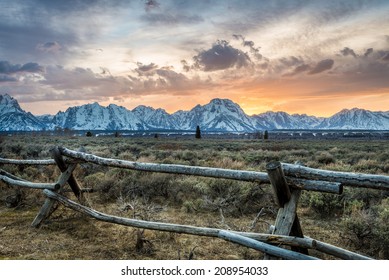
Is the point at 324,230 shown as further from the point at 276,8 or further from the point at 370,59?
the point at 276,8

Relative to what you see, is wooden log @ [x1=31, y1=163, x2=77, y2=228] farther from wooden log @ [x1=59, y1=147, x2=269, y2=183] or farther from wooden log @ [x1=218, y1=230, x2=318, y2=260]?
wooden log @ [x1=218, y1=230, x2=318, y2=260]

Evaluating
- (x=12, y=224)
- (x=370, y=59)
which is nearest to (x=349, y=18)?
(x=370, y=59)

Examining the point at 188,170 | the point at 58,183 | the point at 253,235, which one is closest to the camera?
the point at 253,235

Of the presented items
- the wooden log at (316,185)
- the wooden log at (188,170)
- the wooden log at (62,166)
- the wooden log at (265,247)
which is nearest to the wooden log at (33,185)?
the wooden log at (62,166)

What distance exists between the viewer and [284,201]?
336 centimetres

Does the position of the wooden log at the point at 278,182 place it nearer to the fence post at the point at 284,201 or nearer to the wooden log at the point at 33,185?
the fence post at the point at 284,201

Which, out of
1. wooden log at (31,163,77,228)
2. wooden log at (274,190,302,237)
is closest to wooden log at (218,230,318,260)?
wooden log at (274,190,302,237)

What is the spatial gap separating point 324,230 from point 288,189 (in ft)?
A: 9.55

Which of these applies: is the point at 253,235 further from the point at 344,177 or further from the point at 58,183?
the point at 58,183

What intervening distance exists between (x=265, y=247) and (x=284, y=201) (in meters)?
0.50

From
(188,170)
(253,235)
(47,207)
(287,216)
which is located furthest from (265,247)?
(47,207)

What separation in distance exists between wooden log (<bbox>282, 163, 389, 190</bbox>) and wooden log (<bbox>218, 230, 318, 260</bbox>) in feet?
2.45

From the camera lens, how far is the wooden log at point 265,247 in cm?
316

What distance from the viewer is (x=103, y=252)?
4434 millimetres
